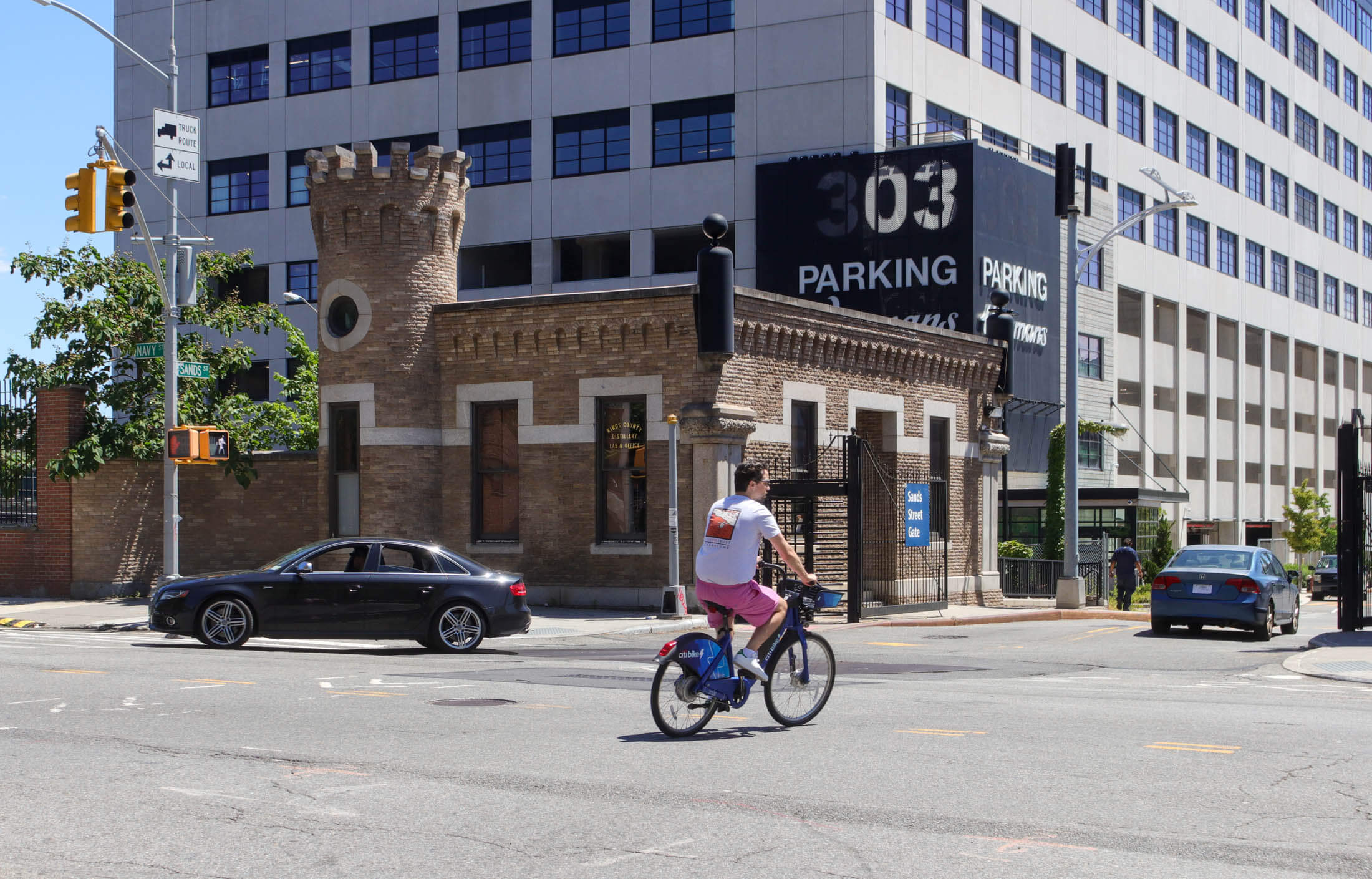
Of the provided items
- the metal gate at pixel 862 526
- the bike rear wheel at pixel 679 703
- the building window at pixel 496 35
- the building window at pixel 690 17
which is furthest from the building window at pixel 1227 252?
the bike rear wheel at pixel 679 703

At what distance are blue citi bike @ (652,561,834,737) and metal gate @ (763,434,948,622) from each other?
540 inches

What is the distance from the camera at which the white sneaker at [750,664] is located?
32.0 ft

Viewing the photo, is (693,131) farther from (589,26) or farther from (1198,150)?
(1198,150)

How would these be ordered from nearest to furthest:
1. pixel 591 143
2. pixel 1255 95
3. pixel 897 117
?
1. pixel 897 117
2. pixel 591 143
3. pixel 1255 95

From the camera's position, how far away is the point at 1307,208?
71.7m

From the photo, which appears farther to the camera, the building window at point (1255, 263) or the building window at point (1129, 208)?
the building window at point (1255, 263)

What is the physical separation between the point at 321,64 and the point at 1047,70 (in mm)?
25694

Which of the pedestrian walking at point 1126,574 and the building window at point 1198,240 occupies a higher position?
the building window at point 1198,240

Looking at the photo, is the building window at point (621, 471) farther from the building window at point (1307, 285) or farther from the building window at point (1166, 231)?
the building window at point (1307, 285)

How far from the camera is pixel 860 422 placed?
96.1 ft

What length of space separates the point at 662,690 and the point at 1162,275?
5158 cm

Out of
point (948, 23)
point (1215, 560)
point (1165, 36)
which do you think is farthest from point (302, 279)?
point (1215, 560)

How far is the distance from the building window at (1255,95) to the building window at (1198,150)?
5290mm

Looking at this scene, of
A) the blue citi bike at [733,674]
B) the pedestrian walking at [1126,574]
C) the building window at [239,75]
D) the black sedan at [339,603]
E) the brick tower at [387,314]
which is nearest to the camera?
the blue citi bike at [733,674]
